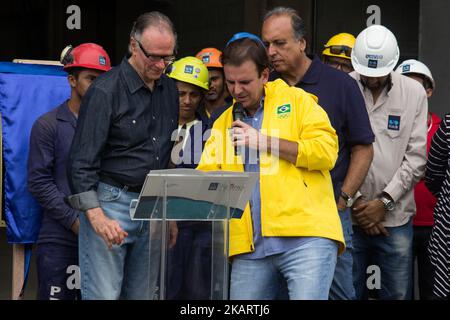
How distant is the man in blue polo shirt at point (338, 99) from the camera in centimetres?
593

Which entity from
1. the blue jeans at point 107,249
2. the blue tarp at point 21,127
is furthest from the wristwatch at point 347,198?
the blue tarp at point 21,127

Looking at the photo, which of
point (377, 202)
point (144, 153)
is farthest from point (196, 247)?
point (377, 202)

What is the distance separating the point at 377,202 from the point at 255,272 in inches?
60.6

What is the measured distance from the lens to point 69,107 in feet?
22.1

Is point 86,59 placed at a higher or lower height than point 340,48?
lower

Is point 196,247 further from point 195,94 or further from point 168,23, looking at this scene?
point 195,94

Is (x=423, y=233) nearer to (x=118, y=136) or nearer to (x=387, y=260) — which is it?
(x=387, y=260)

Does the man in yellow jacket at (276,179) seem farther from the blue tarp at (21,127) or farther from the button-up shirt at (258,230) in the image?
the blue tarp at (21,127)

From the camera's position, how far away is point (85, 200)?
530 centimetres

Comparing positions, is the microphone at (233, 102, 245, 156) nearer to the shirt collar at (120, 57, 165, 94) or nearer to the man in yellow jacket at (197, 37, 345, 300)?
Answer: the man in yellow jacket at (197, 37, 345, 300)

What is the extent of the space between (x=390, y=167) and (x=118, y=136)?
1971 mm

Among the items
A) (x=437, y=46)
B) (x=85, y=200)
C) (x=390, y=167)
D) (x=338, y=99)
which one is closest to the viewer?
(x=85, y=200)

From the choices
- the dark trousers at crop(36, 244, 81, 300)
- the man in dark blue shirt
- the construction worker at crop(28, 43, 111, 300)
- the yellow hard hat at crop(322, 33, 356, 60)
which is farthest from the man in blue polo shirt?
the dark trousers at crop(36, 244, 81, 300)

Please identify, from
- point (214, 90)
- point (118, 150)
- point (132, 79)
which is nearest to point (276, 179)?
point (118, 150)
